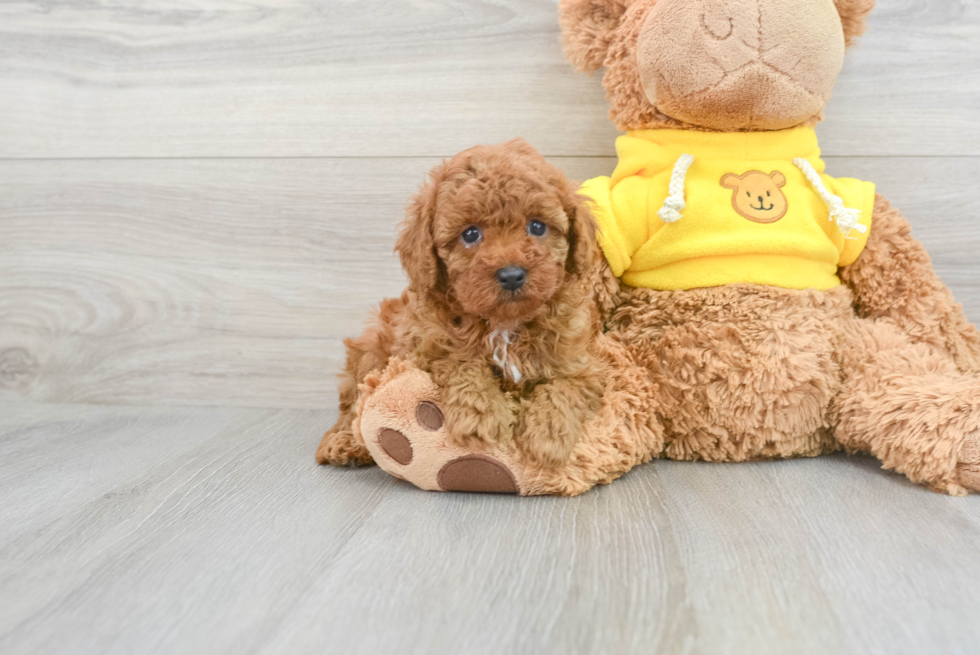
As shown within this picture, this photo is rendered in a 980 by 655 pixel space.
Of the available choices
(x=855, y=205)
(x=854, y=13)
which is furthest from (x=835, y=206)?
(x=854, y=13)

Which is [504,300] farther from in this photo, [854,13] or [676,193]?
[854,13]

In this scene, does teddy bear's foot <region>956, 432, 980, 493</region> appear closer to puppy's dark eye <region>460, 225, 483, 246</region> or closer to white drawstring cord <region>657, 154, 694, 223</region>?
white drawstring cord <region>657, 154, 694, 223</region>

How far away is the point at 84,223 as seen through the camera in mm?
1485

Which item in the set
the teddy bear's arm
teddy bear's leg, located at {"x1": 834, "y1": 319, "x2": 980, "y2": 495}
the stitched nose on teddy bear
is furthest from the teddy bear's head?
teddy bear's leg, located at {"x1": 834, "y1": 319, "x2": 980, "y2": 495}

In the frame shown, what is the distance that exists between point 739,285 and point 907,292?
0.93ft

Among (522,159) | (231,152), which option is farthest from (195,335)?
(522,159)

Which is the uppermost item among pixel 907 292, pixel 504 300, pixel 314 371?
pixel 504 300

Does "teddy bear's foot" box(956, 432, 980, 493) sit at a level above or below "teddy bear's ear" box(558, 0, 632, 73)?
below

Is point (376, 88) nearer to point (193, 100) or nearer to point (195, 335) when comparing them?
point (193, 100)

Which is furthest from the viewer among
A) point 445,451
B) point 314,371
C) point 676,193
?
point 314,371

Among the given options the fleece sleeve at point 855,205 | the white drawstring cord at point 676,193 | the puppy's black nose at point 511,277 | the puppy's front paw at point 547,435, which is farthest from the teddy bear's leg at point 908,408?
the puppy's black nose at point 511,277

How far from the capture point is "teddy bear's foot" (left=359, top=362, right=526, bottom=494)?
93 cm

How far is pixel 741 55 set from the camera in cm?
97

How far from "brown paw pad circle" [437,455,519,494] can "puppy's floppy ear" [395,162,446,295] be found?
0.76 ft
